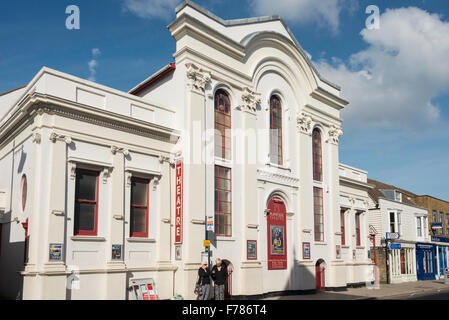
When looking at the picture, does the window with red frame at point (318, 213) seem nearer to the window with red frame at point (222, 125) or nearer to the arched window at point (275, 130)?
the arched window at point (275, 130)

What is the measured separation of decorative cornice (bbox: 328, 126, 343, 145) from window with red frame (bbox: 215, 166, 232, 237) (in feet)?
29.5


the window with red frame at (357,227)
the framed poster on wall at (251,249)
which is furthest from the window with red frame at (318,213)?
the window with red frame at (357,227)

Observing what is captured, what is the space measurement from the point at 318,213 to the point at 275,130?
5456 mm

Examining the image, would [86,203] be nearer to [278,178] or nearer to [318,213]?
[278,178]

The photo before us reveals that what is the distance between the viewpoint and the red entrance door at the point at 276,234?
68.1ft

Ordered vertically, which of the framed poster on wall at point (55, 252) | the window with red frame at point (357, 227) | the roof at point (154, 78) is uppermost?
the roof at point (154, 78)

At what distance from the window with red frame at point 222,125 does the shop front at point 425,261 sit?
81.1 ft

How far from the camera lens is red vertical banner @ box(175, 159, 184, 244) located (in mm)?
17297

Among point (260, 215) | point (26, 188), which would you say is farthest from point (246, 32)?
point (26, 188)

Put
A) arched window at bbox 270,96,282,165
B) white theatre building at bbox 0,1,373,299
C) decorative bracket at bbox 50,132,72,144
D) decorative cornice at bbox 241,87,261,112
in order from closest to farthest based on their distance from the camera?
decorative bracket at bbox 50,132,72,144 → white theatre building at bbox 0,1,373,299 → decorative cornice at bbox 241,87,261,112 → arched window at bbox 270,96,282,165

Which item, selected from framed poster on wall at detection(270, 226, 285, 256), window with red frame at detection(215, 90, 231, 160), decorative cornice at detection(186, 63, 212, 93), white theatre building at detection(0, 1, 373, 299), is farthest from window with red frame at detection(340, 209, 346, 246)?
decorative cornice at detection(186, 63, 212, 93)

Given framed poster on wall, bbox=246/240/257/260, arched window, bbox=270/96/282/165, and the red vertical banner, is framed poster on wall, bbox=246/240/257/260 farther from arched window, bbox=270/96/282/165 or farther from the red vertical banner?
arched window, bbox=270/96/282/165

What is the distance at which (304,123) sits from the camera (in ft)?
78.4

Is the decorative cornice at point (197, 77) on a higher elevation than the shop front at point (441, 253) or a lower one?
higher
